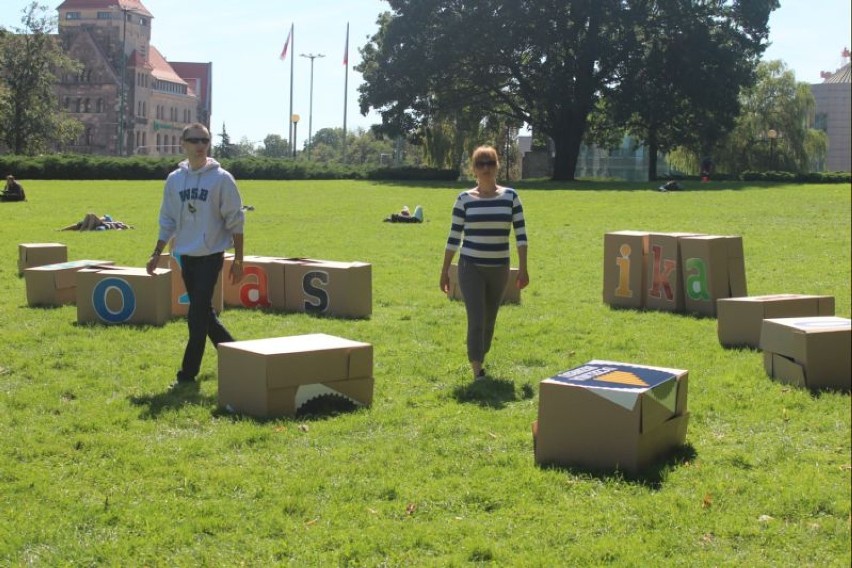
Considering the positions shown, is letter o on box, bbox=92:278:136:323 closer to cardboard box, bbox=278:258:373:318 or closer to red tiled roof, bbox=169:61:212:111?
cardboard box, bbox=278:258:373:318

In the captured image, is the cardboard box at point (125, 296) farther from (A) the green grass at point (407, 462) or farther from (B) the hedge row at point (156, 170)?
(B) the hedge row at point (156, 170)

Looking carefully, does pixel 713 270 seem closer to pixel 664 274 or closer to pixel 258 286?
pixel 664 274

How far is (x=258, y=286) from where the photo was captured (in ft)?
45.8

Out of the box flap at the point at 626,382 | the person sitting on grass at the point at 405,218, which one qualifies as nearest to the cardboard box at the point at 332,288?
the box flap at the point at 626,382

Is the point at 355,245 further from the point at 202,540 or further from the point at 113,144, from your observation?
the point at 113,144

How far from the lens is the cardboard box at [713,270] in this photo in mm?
12953

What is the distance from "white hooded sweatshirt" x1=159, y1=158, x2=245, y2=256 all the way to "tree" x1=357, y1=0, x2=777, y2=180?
49.2 m

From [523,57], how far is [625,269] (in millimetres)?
46965

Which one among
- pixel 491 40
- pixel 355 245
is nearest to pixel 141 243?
pixel 355 245

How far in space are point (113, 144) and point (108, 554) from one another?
138 m

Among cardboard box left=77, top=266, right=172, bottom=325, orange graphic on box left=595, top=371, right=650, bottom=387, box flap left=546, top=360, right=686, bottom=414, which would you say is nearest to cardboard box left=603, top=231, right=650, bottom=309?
cardboard box left=77, top=266, right=172, bottom=325

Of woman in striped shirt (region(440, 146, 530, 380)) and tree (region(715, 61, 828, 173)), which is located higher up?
tree (region(715, 61, 828, 173))

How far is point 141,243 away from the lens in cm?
2316

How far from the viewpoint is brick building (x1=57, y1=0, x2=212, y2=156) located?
436 feet
